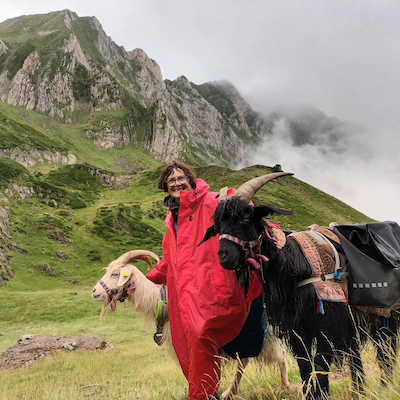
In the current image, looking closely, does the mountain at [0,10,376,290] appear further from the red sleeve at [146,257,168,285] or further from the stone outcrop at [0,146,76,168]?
the red sleeve at [146,257,168,285]

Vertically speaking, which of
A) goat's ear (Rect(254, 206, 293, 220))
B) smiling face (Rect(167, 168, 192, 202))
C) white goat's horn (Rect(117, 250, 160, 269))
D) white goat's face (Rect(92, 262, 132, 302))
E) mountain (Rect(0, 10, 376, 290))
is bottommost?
white goat's face (Rect(92, 262, 132, 302))

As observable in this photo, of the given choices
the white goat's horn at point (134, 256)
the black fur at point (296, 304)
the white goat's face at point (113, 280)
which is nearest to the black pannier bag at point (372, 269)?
the black fur at point (296, 304)

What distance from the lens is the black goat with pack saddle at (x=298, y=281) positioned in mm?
3029

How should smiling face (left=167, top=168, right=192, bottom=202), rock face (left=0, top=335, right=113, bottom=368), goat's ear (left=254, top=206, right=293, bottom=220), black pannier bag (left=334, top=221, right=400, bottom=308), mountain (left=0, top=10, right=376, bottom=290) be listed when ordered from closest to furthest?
goat's ear (left=254, top=206, right=293, bottom=220) → black pannier bag (left=334, top=221, right=400, bottom=308) → smiling face (left=167, top=168, right=192, bottom=202) → rock face (left=0, top=335, right=113, bottom=368) → mountain (left=0, top=10, right=376, bottom=290)

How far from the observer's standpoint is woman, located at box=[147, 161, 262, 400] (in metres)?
3.14

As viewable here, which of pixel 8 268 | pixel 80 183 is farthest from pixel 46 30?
pixel 8 268

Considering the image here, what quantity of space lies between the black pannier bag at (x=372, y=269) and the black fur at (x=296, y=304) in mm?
268

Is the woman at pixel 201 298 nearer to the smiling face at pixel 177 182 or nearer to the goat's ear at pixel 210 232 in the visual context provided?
the goat's ear at pixel 210 232

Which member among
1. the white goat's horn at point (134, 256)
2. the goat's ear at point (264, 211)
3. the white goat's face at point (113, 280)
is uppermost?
the goat's ear at point (264, 211)

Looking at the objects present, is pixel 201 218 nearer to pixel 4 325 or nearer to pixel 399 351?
pixel 399 351

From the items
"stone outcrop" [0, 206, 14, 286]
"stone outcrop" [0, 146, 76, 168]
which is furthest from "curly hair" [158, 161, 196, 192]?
"stone outcrop" [0, 146, 76, 168]

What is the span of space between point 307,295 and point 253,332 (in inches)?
33.0

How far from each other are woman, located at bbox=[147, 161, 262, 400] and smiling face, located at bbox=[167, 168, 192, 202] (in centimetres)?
40

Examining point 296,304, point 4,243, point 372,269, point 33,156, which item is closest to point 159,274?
point 296,304
